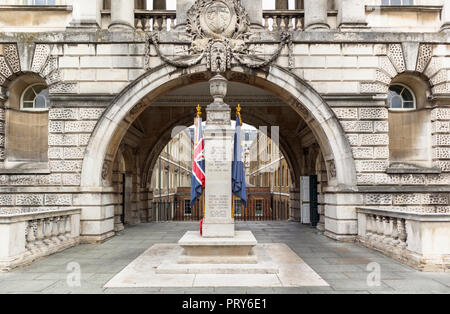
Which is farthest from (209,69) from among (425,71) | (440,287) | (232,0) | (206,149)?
(440,287)

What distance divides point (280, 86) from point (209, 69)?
2.45 metres

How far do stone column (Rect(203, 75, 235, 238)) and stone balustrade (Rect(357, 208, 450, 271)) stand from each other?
153 inches

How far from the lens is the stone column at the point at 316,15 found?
1227cm

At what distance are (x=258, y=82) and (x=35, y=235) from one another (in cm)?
821

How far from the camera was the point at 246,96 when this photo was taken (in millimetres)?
17000

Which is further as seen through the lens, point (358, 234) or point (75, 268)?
point (358, 234)

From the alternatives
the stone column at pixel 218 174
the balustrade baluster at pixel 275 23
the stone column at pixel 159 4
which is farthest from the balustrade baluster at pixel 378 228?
the stone column at pixel 159 4

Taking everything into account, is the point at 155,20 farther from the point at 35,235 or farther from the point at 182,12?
the point at 35,235

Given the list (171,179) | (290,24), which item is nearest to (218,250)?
(290,24)

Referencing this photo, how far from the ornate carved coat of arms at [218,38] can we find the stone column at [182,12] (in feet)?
1.21

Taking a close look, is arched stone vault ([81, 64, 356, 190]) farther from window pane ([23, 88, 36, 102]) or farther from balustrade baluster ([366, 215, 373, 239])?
window pane ([23, 88, 36, 102])

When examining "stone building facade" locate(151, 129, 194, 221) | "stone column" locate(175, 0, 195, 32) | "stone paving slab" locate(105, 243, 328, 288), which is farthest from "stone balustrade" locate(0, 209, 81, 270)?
"stone building facade" locate(151, 129, 194, 221)

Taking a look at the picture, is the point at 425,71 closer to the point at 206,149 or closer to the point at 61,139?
the point at 206,149

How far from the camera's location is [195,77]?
1240 cm
